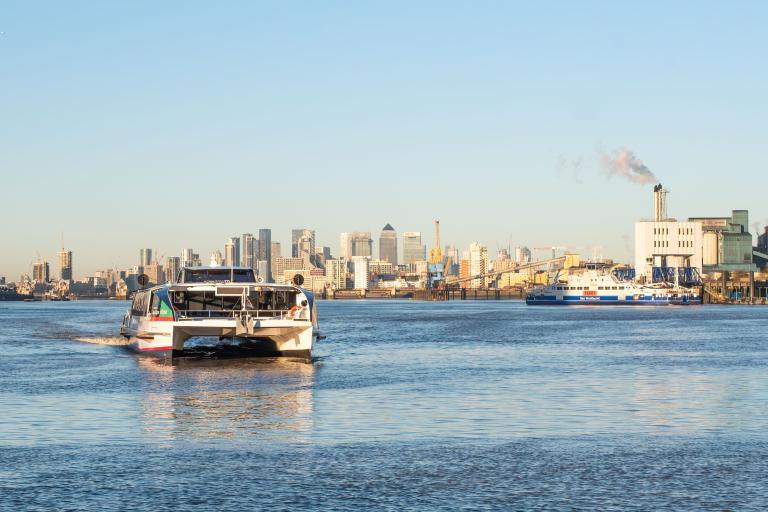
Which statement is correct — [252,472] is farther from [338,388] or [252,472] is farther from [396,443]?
[338,388]

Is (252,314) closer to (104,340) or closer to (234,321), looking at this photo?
(234,321)

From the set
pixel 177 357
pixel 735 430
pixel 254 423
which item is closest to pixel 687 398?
pixel 735 430

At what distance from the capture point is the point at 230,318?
54.3 meters

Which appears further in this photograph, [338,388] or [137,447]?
[338,388]

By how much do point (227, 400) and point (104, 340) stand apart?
1832 inches

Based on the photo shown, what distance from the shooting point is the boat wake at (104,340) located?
3024 inches

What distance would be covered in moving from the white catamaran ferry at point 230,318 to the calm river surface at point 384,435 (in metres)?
1.98

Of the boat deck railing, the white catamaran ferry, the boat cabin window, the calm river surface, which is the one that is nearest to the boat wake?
the boat cabin window

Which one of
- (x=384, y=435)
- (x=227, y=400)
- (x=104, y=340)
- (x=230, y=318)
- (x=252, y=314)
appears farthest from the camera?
(x=104, y=340)

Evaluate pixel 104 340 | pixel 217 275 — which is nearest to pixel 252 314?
pixel 217 275

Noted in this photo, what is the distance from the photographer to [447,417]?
106ft

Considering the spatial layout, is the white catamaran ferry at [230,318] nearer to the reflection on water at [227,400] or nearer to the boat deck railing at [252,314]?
the boat deck railing at [252,314]

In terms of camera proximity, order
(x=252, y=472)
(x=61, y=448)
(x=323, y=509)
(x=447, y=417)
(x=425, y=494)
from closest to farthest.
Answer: (x=323, y=509) < (x=425, y=494) < (x=252, y=472) < (x=61, y=448) < (x=447, y=417)

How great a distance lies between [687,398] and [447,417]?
1012 centimetres
